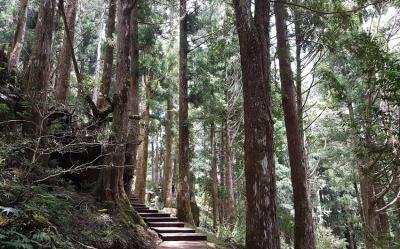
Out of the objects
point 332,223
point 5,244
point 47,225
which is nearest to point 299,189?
point 47,225

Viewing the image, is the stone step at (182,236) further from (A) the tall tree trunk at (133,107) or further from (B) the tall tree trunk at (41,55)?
(B) the tall tree trunk at (41,55)

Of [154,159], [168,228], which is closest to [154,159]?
[154,159]

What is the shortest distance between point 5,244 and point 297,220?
6.82 m

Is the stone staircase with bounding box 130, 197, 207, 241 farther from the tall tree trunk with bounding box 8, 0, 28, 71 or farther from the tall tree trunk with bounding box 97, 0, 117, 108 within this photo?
the tall tree trunk with bounding box 8, 0, 28, 71

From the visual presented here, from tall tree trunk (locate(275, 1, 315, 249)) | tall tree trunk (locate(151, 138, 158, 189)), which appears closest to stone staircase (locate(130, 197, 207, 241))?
tall tree trunk (locate(275, 1, 315, 249))

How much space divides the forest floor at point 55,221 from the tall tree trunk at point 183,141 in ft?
9.76

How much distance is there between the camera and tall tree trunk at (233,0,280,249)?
5.11 meters

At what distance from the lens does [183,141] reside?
11.1 metres

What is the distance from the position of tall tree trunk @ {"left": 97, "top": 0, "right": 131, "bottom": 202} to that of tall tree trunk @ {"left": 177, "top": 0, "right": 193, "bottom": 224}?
2.71m

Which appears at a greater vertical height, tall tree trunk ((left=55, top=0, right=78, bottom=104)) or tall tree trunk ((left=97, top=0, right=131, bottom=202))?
tall tree trunk ((left=55, top=0, right=78, bottom=104))

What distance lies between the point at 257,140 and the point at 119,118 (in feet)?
11.2

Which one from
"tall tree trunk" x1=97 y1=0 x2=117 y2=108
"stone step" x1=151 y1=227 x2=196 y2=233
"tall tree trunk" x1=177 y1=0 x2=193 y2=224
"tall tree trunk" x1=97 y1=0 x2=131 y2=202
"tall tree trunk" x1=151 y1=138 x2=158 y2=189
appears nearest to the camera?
"tall tree trunk" x1=97 y1=0 x2=131 y2=202

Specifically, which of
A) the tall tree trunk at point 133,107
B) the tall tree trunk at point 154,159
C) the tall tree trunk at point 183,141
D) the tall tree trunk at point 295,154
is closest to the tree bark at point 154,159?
the tall tree trunk at point 154,159

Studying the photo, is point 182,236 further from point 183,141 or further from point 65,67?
point 65,67
